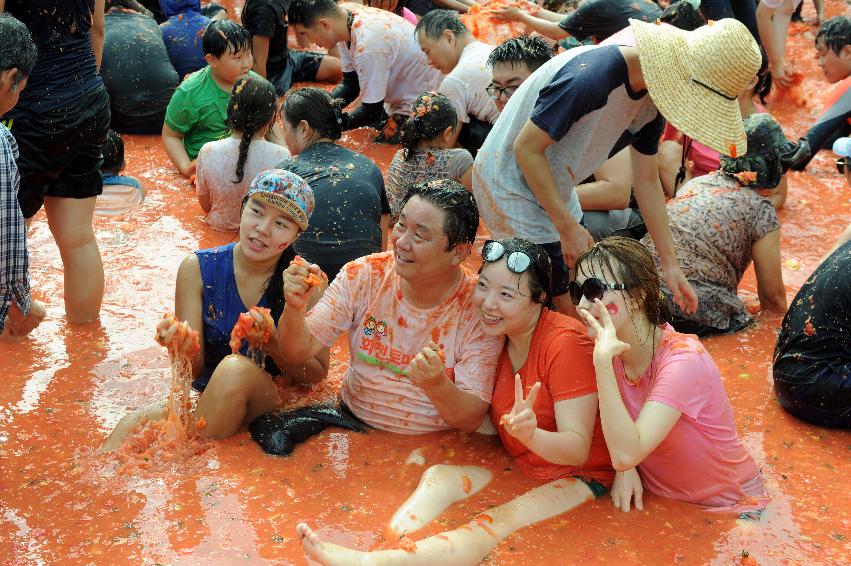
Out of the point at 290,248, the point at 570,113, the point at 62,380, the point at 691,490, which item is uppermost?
the point at 570,113

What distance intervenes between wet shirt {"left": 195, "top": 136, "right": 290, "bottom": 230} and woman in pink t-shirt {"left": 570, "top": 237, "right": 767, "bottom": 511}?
285 cm

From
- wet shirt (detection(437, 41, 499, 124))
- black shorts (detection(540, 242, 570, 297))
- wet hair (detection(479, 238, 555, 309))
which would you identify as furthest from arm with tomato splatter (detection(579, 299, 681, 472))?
wet shirt (detection(437, 41, 499, 124))

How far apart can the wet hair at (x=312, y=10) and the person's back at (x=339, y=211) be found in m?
2.33

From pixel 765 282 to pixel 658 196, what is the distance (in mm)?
1337

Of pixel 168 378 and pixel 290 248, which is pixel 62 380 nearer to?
pixel 168 378

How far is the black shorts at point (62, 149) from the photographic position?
4.45m

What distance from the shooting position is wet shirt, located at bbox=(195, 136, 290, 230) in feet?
19.2

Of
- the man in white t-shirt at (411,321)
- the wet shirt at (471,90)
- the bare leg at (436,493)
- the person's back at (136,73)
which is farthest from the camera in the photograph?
the person's back at (136,73)

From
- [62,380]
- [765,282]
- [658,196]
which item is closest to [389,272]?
[658,196]

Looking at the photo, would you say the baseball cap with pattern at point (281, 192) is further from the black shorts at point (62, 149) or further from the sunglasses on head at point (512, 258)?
the black shorts at point (62, 149)

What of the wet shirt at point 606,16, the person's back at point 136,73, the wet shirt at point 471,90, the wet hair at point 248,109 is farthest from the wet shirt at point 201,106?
the wet shirt at point 606,16

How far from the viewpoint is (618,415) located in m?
3.25

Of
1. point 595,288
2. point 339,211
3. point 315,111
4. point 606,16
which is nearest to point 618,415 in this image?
point 595,288

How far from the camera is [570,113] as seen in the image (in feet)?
11.8
